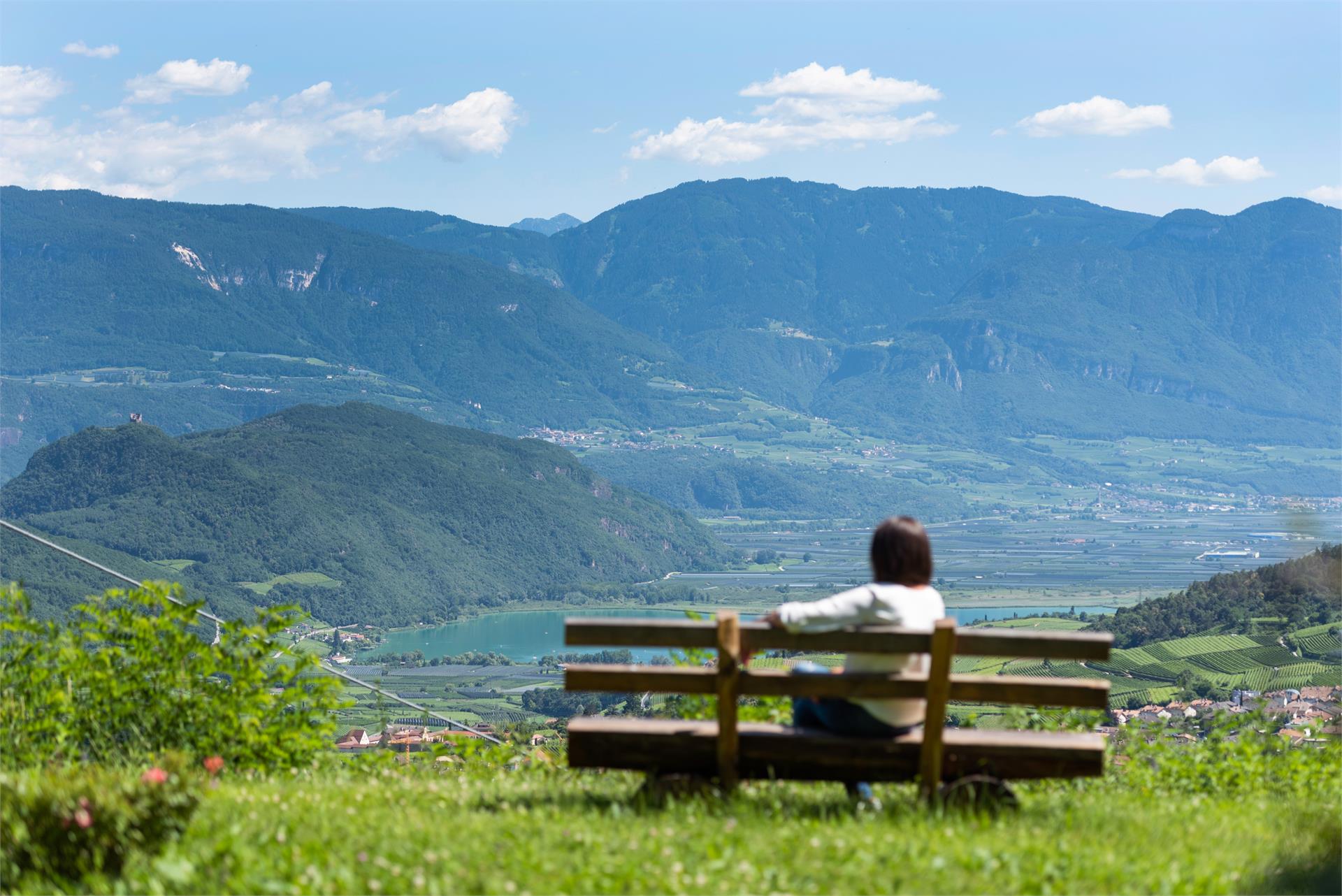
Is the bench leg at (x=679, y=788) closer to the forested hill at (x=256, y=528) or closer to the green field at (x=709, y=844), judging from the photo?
the green field at (x=709, y=844)

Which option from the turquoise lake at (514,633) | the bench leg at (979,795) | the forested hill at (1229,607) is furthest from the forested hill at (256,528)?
the bench leg at (979,795)

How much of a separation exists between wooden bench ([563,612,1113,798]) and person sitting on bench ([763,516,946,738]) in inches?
2.4

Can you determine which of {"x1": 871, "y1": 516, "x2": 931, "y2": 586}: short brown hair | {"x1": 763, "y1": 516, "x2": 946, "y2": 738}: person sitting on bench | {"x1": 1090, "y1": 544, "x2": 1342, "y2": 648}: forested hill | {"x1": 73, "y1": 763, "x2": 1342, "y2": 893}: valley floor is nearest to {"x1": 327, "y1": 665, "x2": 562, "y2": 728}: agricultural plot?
{"x1": 1090, "y1": 544, "x2": 1342, "y2": 648}: forested hill

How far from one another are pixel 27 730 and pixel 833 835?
167 inches

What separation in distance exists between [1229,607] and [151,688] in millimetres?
68558

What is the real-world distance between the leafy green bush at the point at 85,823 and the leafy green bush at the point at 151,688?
1.93 m

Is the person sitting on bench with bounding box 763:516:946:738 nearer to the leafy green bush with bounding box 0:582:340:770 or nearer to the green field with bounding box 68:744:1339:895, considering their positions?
the green field with bounding box 68:744:1339:895

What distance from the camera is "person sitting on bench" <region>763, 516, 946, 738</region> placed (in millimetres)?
5691

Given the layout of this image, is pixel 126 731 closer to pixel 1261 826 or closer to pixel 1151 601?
pixel 1261 826

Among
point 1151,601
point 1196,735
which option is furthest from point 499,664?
point 1196,735

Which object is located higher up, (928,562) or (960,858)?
(928,562)

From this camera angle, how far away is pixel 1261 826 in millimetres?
6082

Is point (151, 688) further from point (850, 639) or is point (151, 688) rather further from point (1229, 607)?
point (1229, 607)

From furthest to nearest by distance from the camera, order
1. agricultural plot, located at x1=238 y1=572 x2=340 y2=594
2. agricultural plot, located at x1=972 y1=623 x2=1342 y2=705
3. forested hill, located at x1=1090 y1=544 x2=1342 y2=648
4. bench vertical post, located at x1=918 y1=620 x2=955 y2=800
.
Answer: agricultural plot, located at x1=238 y1=572 x2=340 y2=594 → forested hill, located at x1=1090 y1=544 x2=1342 y2=648 → agricultural plot, located at x1=972 y1=623 x2=1342 y2=705 → bench vertical post, located at x1=918 y1=620 x2=955 y2=800
